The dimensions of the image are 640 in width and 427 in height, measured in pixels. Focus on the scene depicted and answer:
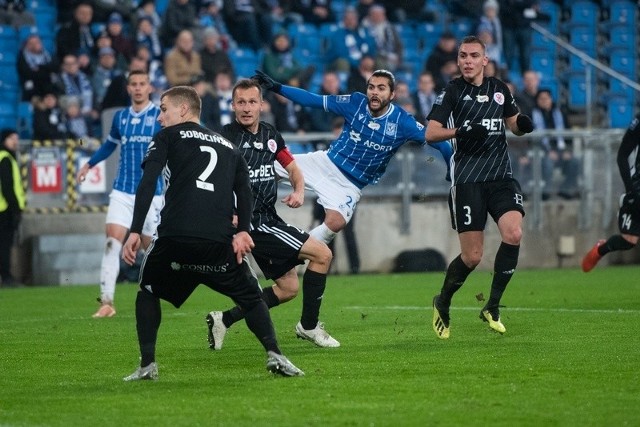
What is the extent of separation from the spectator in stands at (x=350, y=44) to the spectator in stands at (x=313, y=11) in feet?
3.69

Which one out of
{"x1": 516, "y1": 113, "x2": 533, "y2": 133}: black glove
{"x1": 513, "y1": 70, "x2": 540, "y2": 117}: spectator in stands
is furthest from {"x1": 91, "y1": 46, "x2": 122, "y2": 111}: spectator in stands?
{"x1": 516, "y1": 113, "x2": 533, "y2": 133}: black glove

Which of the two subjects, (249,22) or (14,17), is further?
(249,22)

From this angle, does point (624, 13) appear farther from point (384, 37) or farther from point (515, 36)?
point (384, 37)

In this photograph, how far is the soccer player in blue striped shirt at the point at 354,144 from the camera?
Answer: 39.8ft

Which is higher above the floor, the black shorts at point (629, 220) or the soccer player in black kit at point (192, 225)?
the soccer player in black kit at point (192, 225)

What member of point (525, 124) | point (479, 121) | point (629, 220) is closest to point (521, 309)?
point (629, 220)

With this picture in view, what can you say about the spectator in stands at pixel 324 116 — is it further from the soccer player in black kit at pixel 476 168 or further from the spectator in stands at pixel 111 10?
the soccer player in black kit at pixel 476 168

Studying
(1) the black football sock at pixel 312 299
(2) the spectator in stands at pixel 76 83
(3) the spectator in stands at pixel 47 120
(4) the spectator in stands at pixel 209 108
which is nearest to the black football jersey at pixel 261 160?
(1) the black football sock at pixel 312 299

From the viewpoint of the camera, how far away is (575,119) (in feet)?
80.1

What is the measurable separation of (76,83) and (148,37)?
5.04 feet

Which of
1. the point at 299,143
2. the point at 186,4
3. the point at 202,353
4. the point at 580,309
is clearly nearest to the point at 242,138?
the point at 202,353

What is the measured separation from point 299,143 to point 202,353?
34.7ft

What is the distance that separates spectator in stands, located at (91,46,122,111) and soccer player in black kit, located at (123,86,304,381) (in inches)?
483

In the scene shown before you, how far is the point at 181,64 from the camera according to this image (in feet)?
68.5
